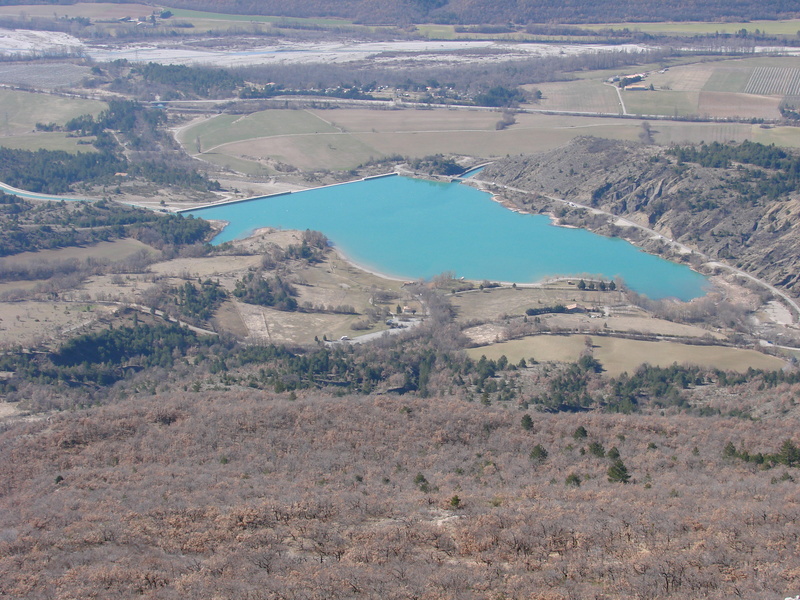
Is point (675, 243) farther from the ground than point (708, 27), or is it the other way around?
point (708, 27)

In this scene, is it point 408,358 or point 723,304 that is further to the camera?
point 723,304

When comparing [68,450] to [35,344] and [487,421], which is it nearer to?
[487,421]

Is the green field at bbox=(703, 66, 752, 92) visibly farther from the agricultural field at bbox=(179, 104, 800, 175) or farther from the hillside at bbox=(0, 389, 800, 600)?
the hillside at bbox=(0, 389, 800, 600)

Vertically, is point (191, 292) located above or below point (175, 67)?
below

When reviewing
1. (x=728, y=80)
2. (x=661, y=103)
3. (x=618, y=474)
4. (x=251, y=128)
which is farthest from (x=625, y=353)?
(x=728, y=80)

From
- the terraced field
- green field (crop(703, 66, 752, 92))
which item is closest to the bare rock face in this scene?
green field (crop(703, 66, 752, 92))

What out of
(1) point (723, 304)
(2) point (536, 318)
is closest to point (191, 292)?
(2) point (536, 318)

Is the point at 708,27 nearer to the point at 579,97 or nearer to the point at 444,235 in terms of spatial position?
the point at 579,97
